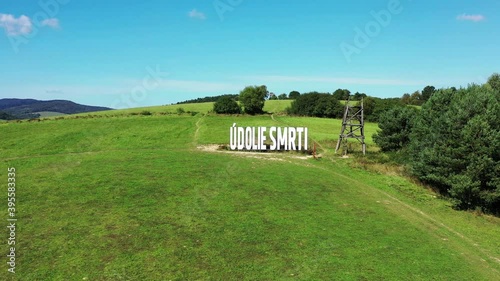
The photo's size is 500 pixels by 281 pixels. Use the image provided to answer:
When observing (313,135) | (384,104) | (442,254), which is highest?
(384,104)

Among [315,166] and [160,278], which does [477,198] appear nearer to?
[315,166]

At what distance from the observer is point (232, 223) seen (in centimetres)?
2056

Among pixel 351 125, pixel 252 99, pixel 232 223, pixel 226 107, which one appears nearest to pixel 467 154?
pixel 351 125

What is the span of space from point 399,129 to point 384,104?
63.5 m

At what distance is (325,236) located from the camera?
1942 cm

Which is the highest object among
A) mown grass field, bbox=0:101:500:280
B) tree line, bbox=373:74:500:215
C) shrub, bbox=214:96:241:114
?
shrub, bbox=214:96:241:114

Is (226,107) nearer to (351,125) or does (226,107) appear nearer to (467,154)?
(351,125)

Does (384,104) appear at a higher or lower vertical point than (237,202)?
higher

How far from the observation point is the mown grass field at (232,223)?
50.8 ft

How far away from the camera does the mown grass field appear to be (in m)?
15.5

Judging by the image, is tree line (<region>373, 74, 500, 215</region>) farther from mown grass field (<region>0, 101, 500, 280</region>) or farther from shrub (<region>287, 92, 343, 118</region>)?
shrub (<region>287, 92, 343, 118</region>)

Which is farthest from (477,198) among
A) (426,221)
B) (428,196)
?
(426,221)

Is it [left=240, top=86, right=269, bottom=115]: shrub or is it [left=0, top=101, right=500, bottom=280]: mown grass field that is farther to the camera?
[left=240, top=86, right=269, bottom=115]: shrub

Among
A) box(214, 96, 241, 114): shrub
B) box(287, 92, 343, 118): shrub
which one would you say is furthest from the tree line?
box(287, 92, 343, 118): shrub
